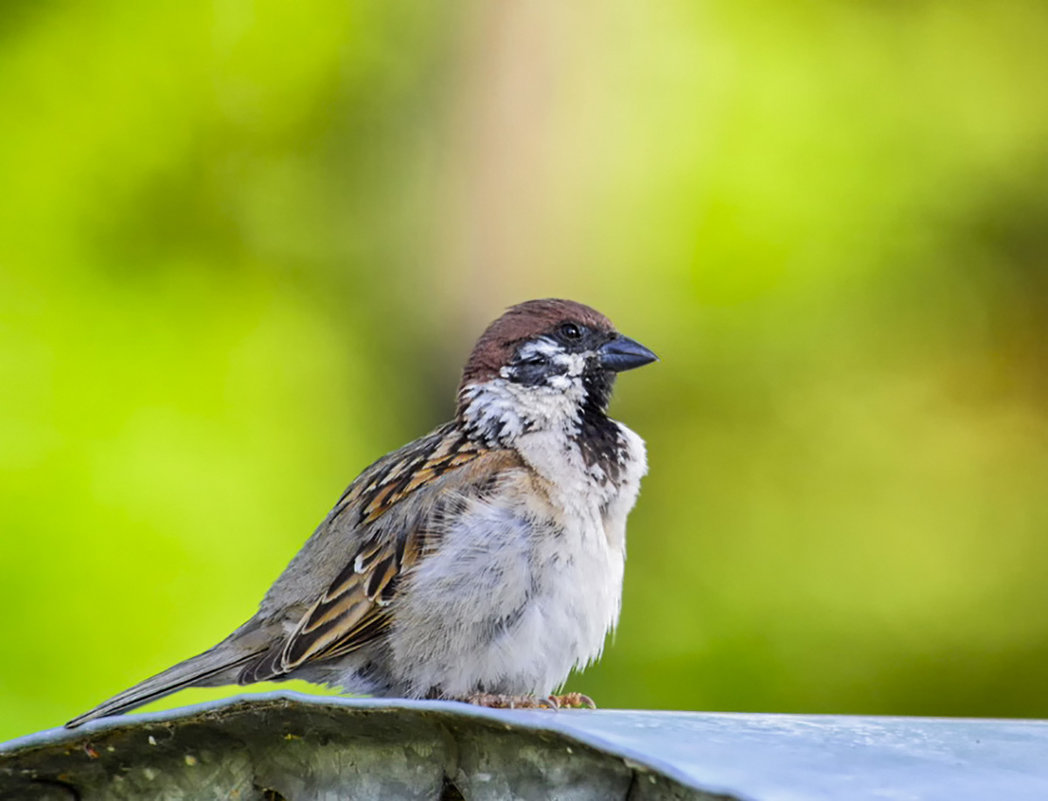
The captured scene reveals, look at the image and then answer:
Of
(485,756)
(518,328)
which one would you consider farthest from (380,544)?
(485,756)

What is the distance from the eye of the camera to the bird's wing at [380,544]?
7.95 ft

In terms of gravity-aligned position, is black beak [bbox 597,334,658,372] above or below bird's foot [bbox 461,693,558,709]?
above

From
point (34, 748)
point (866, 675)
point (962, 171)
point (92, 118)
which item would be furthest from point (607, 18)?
point (34, 748)

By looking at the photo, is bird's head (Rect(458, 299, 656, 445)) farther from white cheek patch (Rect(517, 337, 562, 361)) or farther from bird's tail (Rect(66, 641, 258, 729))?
bird's tail (Rect(66, 641, 258, 729))

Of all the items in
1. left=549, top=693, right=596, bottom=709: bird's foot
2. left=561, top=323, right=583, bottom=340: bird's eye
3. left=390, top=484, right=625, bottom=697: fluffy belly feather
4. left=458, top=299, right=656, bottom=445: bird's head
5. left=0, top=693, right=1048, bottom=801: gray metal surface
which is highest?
left=561, top=323, right=583, bottom=340: bird's eye

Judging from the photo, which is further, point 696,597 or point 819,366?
point 819,366

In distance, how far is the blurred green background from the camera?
13.2ft

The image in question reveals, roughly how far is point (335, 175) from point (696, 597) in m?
1.64

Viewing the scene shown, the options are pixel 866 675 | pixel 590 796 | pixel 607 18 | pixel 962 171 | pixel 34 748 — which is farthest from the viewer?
pixel 607 18

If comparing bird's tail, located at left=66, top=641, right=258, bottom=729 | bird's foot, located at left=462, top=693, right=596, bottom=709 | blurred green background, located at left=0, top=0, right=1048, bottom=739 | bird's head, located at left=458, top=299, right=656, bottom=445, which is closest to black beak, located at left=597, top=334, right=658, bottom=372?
bird's head, located at left=458, top=299, right=656, bottom=445

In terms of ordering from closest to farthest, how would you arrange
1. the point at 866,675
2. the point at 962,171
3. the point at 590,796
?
the point at 590,796, the point at 866,675, the point at 962,171

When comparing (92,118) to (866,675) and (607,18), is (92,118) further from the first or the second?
(866,675)

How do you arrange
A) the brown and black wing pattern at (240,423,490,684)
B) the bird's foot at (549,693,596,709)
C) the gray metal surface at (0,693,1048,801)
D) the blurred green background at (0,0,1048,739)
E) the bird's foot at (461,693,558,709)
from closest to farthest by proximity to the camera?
the gray metal surface at (0,693,1048,801) → the bird's foot at (461,693,558,709) → the bird's foot at (549,693,596,709) → the brown and black wing pattern at (240,423,490,684) → the blurred green background at (0,0,1048,739)

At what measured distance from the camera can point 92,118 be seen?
423 centimetres
